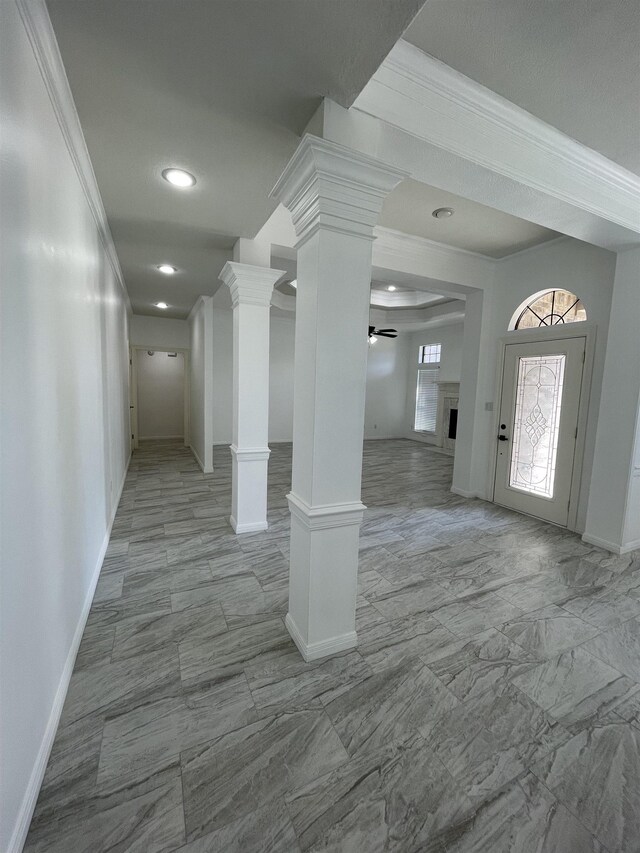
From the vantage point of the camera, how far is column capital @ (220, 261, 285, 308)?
9.93ft

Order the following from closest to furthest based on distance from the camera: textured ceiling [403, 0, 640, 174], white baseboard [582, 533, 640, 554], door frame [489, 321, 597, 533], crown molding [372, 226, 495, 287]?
textured ceiling [403, 0, 640, 174]
white baseboard [582, 533, 640, 554]
door frame [489, 321, 597, 533]
crown molding [372, 226, 495, 287]

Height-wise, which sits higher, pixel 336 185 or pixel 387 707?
pixel 336 185

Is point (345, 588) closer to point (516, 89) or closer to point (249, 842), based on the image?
point (249, 842)

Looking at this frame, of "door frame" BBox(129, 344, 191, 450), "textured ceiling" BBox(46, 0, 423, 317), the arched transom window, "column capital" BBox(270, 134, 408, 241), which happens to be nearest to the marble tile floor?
"column capital" BBox(270, 134, 408, 241)

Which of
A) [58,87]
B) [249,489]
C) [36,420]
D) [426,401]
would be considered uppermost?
[58,87]

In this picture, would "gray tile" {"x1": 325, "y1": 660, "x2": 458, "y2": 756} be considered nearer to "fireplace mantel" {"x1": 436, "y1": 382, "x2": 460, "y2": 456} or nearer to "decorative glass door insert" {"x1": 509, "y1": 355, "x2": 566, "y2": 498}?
"decorative glass door insert" {"x1": 509, "y1": 355, "x2": 566, "y2": 498}

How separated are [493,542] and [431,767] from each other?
7.79 ft

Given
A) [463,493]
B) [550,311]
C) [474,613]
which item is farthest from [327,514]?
[550,311]

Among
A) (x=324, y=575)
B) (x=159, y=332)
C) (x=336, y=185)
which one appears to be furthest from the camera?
(x=159, y=332)

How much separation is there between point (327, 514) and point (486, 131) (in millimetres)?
2241

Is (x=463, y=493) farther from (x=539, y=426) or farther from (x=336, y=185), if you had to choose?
(x=336, y=185)

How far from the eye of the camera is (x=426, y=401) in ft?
31.2

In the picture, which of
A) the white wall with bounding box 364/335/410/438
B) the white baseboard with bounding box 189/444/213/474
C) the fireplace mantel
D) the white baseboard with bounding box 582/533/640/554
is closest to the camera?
the white baseboard with bounding box 582/533/640/554

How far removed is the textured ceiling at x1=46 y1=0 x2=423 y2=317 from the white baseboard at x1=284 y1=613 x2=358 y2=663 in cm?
260
